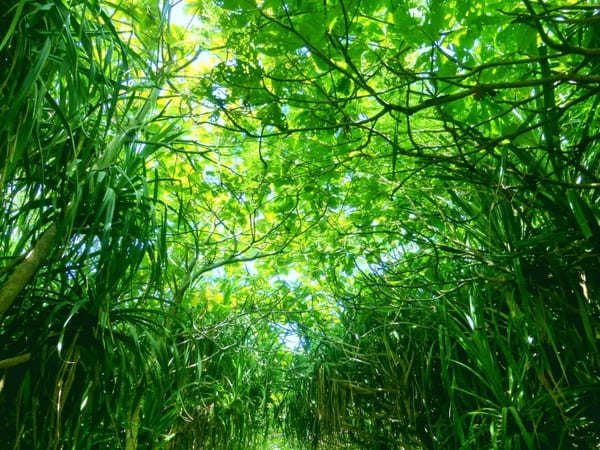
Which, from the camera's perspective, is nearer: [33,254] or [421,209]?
[33,254]

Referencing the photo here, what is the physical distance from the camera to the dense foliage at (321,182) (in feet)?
3.47

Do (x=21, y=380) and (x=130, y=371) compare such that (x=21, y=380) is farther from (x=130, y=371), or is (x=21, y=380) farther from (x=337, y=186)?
(x=337, y=186)

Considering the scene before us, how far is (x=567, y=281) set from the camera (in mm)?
1439

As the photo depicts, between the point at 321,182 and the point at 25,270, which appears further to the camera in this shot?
the point at 321,182

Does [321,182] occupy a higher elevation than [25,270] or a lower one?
higher

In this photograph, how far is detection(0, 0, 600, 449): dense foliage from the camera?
3.47 feet

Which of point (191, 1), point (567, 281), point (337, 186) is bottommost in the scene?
point (567, 281)

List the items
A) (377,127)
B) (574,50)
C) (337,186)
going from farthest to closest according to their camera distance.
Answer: (337,186) < (377,127) < (574,50)

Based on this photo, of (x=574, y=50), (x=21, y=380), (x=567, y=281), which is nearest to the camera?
(x=574, y=50)

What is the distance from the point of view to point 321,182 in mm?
2199

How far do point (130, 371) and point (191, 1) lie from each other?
1399 mm

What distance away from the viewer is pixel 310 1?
1079mm

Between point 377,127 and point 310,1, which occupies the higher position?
point 377,127

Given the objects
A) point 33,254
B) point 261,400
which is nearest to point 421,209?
point 33,254
